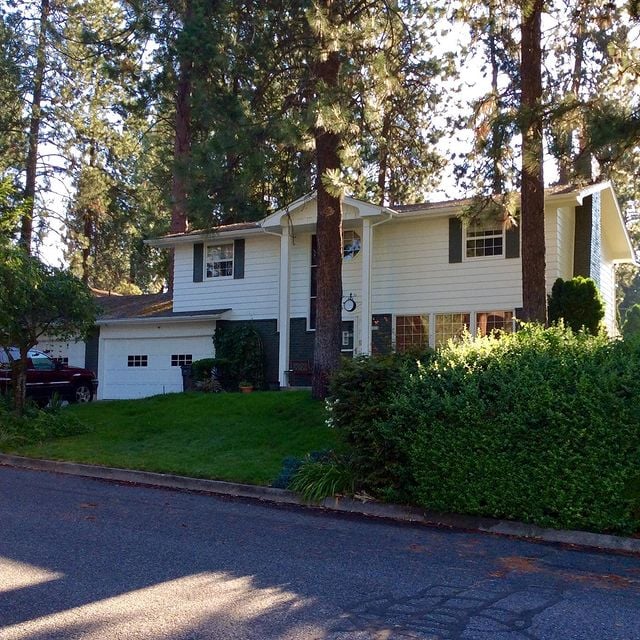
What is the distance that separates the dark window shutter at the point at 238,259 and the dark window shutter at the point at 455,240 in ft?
21.4

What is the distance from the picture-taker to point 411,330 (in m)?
20.6

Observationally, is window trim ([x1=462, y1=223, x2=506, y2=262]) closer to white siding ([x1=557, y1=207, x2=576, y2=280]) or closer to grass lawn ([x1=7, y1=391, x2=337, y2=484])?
white siding ([x1=557, y1=207, x2=576, y2=280])

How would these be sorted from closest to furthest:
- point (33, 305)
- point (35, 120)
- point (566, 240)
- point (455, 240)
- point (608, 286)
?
point (33, 305) < point (566, 240) < point (455, 240) < point (608, 286) < point (35, 120)

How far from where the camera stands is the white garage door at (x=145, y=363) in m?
23.5

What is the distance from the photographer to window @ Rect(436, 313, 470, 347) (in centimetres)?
1992

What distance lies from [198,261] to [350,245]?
5232 mm

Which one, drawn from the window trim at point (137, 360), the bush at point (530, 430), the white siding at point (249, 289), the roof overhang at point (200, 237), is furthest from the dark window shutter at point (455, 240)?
the bush at point (530, 430)

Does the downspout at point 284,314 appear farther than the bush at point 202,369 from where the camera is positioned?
Yes

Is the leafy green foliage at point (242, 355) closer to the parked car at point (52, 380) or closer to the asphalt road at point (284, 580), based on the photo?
the parked car at point (52, 380)

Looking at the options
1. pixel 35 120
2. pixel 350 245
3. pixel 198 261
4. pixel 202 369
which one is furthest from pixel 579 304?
pixel 35 120

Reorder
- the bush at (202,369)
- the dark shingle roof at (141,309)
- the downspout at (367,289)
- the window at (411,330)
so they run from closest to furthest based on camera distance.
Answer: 1. the downspout at (367,289)
2. the window at (411,330)
3. the bush at (202,369)
4. the dark shingle roof at (141,309)

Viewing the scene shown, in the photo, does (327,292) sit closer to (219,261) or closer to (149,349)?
(219,261)

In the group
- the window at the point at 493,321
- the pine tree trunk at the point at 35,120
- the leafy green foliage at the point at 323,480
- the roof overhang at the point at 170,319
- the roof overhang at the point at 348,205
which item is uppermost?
the pine tree trunk at the point at 35,120

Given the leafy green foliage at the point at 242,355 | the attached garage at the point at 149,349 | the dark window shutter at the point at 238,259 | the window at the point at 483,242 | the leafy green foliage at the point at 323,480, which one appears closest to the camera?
the leafy green foliage at the point at 323,480
